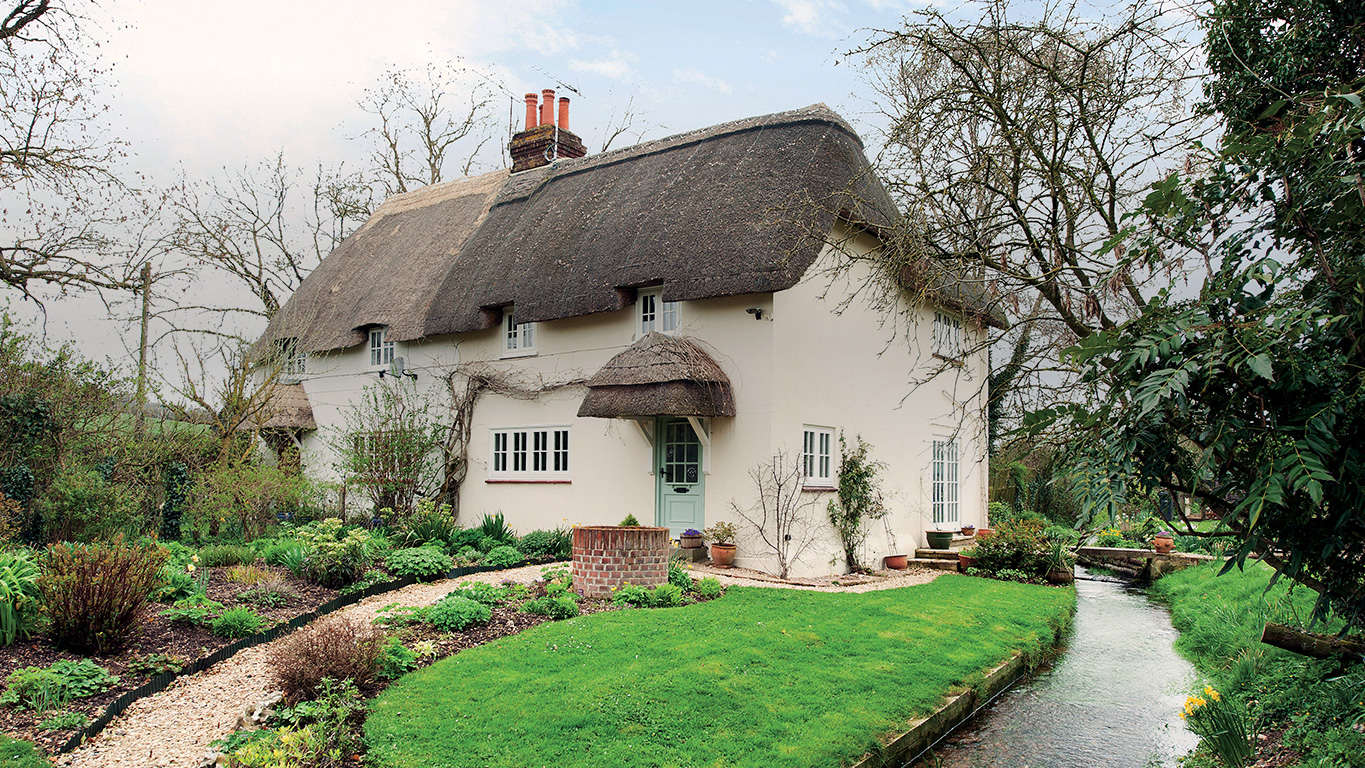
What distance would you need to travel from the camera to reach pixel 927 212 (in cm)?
816

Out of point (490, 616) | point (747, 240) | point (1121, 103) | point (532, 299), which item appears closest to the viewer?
point (1121, 103)

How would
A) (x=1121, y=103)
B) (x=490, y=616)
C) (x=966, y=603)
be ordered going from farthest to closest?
(x=966, y=603) < (x=490, y=616) < (x=1121, y=103)

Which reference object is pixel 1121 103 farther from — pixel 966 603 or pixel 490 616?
pixel 490 616

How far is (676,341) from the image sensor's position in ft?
38.9

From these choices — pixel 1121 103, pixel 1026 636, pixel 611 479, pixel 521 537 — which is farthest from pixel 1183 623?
pixel 521 537

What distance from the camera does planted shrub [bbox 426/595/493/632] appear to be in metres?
7.42

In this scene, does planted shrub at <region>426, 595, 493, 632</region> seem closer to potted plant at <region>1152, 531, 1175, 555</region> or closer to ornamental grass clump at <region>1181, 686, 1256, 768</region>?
ornamental grass clump at <region>1181, 686, 1256, 768</region>

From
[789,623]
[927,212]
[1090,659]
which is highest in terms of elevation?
[927,212]

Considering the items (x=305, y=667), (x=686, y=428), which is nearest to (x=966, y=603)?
(x=686, y=428)

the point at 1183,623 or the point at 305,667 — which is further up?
the point at 305,667

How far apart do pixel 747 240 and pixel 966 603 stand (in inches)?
217

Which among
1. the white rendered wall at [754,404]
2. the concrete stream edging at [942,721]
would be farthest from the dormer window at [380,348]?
the concrete stream edging at [942,721]

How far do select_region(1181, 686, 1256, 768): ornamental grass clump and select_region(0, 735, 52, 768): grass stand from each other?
6.60 meters

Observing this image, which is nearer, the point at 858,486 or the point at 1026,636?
the point at 1026,636
